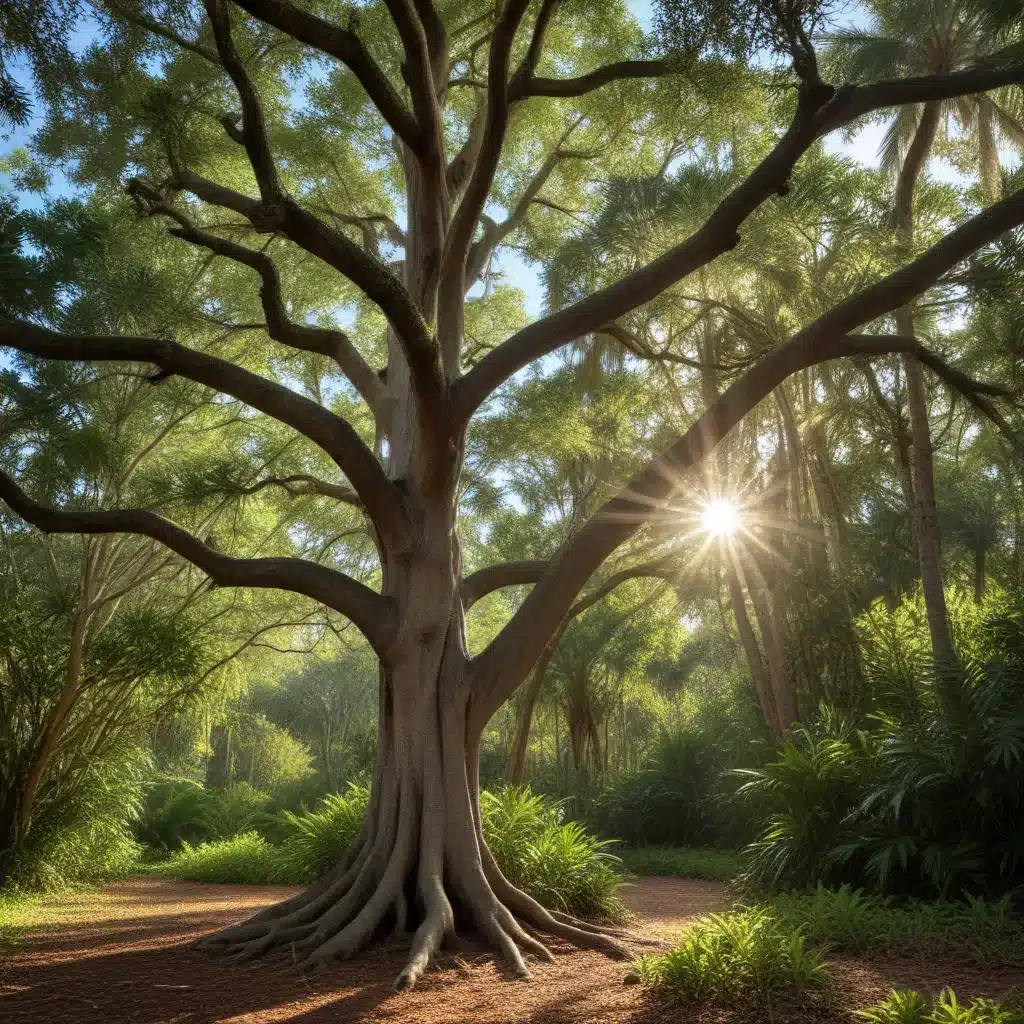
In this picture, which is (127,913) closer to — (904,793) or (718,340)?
(904,793)

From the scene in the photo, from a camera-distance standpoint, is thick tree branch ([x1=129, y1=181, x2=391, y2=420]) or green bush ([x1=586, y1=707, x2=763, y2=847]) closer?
thick tree branch ([x1=129, y1=181, x2=391, y2=420])

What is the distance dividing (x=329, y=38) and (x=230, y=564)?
3.01 m

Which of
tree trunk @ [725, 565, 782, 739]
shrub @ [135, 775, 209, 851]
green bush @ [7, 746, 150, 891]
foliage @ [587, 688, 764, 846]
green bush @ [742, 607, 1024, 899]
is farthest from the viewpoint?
shrub @ [135, 775, 209, 851]

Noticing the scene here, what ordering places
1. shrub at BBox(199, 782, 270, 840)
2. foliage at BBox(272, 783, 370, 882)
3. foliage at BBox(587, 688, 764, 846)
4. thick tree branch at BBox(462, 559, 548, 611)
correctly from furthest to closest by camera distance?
shrub at BBox(199, 782, 270, 840) < foliage at BBox(587, 688, 764, 846) < foliage at BBox(272, 783, 370, 882) < thick tree branch at BBox(462, 559, 548, 611)

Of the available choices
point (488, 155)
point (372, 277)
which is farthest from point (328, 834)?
point (488, 155)

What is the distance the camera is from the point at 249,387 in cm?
480

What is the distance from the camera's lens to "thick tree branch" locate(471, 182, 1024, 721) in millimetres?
4523

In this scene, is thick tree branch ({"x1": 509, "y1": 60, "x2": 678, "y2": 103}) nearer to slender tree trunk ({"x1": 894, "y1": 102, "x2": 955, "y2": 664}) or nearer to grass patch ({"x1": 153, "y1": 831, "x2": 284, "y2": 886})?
slender tree trunk ({"x1": 894, "y1": 102, "x2": 955, "y2": 664})

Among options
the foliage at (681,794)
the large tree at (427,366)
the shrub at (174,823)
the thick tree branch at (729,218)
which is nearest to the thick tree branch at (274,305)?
the large tree at (427,366)

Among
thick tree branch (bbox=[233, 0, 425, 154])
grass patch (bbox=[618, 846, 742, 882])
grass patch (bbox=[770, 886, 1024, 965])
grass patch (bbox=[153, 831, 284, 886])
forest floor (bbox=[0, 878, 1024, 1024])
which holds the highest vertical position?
thick tree branch (bbox=[233, 0, 425, 154])

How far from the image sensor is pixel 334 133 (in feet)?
28.9

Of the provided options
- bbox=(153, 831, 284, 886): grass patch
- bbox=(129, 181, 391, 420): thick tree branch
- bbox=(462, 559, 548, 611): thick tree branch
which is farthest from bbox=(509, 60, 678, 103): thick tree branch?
bbox=(153, 831, 284, 886): grass patch

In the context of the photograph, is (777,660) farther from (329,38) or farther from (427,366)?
(329,38)

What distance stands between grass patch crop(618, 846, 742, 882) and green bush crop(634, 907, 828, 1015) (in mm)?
6425
